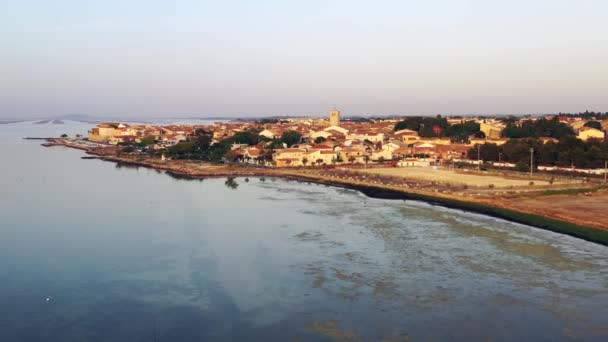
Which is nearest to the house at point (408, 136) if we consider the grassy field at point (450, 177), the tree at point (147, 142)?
the grassy field at point (450, 177)

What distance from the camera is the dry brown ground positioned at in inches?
290

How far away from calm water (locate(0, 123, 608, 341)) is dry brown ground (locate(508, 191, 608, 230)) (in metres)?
0.68

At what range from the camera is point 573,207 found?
824cm

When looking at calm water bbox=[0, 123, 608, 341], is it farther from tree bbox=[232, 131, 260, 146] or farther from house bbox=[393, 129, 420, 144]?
house bbox=[393, 129, 420, 144]

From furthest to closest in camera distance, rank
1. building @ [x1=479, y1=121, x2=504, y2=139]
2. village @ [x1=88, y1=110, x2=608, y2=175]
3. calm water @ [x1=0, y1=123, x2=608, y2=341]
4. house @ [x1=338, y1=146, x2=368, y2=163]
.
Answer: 1. building @ [x1=479, y1=121, x2=504, y2=139]
2. house @ [x1=338, y1=146, x2=368, y2=163]
3. village @ [x1=88, y1=110, x2=608, y2=175]
4. calm water @ [x1=0, y1=123, x2=608, y2=341]

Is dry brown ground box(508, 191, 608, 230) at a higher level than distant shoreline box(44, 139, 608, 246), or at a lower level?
higher

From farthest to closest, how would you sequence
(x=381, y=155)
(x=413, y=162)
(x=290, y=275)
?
(x=381, y=155) < (x=413, y=162) < (x=290, y=275)

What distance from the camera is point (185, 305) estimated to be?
454 cm

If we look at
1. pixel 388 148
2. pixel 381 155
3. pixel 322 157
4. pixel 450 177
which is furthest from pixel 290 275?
pixel 388 148

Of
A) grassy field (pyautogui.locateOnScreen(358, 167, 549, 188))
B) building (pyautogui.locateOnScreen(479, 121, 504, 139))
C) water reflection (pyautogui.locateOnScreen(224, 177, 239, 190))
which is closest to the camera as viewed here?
grassy field (pyautogui.locateOnScreen(358, 167, 549, 188))

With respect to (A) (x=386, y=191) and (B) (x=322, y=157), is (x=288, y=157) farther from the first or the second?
(A) (x=386, y=191)

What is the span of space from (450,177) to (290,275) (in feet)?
24.1

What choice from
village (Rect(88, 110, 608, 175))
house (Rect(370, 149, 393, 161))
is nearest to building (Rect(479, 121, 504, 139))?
village (Rect(88, 110, 608, 175))

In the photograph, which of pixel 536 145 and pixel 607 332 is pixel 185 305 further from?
pixel 536 145
